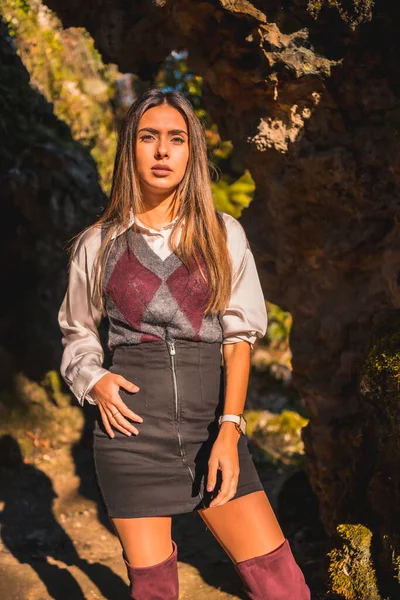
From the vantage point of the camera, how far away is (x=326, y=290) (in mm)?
4035

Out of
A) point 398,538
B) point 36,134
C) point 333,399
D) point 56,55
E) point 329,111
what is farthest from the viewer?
point 56,55

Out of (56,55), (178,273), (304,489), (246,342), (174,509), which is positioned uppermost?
(56,55)

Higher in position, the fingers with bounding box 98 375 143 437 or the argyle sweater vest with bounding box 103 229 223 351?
the argyle sweater vest with bounding box 103 229 223 351

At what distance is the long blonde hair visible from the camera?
2.65 m

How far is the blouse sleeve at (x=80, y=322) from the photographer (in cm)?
267

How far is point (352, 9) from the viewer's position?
3.21m

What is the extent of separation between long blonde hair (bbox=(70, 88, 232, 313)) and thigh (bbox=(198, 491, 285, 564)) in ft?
2.38

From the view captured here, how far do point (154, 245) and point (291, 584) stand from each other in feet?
4.37

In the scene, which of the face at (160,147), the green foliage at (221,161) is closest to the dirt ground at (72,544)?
the face at (160,147)

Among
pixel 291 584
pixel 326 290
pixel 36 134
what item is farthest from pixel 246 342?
pixel 36 134

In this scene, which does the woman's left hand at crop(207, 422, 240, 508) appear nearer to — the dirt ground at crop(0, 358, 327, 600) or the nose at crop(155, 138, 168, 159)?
the nose at crop(155, 138, 168, 159)

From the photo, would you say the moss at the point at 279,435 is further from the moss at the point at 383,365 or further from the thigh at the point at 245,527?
the thigh at the point at 245,527

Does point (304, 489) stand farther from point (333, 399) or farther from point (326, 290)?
point (326, 290)

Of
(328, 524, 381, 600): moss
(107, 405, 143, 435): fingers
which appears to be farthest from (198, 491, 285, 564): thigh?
(328, 524, 381, 600): moss
